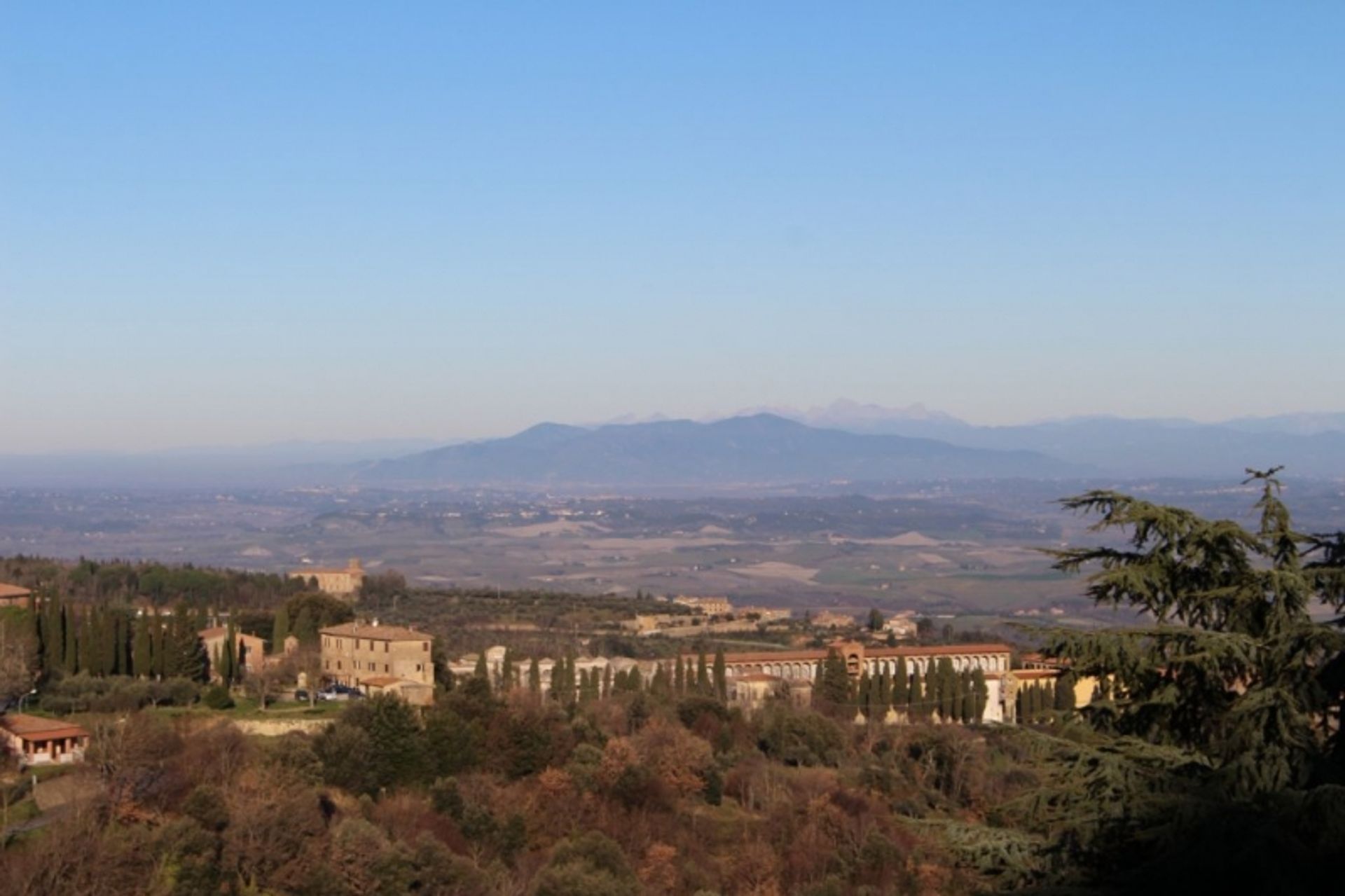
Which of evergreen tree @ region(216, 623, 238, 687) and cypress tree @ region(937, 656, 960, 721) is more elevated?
evergreen tree @ region(216, 623, 238, 687)

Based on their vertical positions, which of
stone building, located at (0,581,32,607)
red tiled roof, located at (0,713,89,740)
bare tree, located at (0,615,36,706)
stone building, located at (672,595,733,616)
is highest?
stone building, located at (0,581,32,607)

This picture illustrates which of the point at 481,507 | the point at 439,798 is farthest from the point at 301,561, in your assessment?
the point at 439,798

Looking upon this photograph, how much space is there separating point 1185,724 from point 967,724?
105ft

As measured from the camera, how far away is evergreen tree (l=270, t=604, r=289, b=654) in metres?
37.8

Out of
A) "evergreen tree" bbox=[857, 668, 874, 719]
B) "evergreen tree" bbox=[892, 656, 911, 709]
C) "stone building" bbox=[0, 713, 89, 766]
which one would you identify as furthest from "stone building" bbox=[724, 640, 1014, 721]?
"stone building" bbox=[0, 713, 89, 766]

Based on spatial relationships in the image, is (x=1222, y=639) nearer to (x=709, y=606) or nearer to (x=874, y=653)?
(x=874, y=653)

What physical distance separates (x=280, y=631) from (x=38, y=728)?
13.2 meters

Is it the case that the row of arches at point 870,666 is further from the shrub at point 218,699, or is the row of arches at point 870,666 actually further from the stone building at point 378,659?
the shrub at point 218,699

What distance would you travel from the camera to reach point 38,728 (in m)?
25.0

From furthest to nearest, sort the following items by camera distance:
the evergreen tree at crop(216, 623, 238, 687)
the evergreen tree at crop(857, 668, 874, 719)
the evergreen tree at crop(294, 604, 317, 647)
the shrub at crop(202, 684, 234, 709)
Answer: the evergreen tree at crop(857, 668, 874, 719)
the evergreen tree at crop(294, 604, 317, 647)
the evergreen tree at crop(216, 623, 238, 687)
the shrub at crop(202, 684, 234, 709)

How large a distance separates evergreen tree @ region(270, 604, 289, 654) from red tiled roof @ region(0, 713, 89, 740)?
468 inches

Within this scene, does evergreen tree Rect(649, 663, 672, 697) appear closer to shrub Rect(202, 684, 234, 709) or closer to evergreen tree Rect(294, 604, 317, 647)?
evergreen tree Rect(294, 604, 317, 647)

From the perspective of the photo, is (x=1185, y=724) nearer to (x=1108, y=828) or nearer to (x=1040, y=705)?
(x=1108, y=828)

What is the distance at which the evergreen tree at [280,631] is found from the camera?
37.8m
